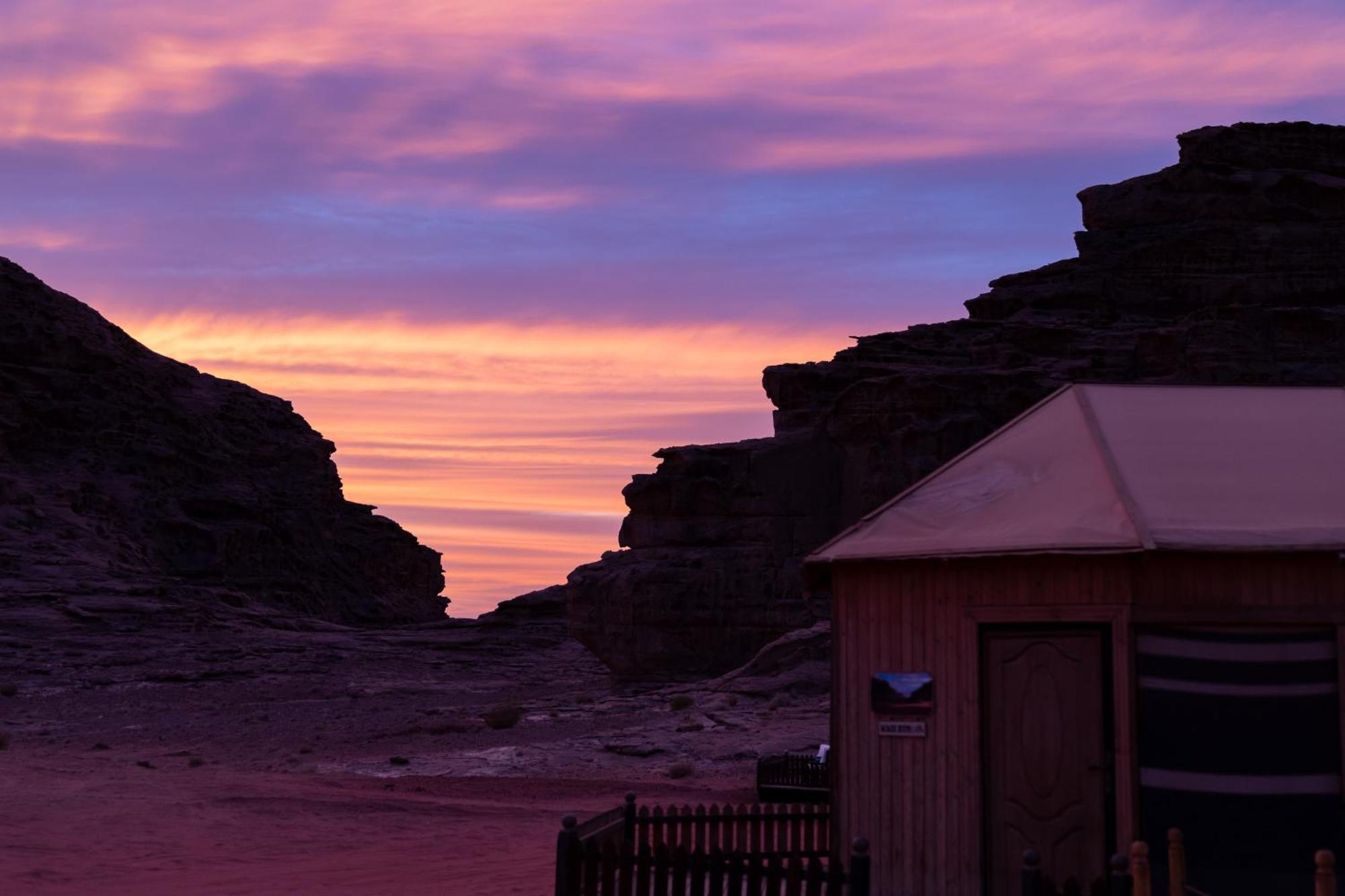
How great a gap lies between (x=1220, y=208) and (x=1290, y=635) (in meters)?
51.9

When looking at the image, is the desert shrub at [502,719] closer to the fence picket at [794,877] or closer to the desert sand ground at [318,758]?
the desert sand ground at [318,758]

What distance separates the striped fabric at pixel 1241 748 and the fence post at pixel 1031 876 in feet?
7.14

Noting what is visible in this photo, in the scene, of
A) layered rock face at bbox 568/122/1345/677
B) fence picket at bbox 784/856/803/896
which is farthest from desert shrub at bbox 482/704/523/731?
fence picket at bbox 784/856/803/896

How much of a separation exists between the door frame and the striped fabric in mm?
215

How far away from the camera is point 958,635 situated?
1215 cm

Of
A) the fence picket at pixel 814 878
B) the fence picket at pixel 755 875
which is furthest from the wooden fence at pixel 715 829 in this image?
the fence picket at pixel 814 878

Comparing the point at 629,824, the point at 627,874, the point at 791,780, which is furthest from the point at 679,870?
the point at 791,780

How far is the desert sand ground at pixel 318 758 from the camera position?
18.2 metres

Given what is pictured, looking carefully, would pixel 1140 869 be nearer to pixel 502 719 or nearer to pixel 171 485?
pixel 502 719

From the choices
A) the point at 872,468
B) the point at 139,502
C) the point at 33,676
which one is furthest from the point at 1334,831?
the point at 139,502

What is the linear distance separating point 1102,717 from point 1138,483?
2.05 metres

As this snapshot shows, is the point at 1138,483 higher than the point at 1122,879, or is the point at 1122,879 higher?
the point at 1138,483

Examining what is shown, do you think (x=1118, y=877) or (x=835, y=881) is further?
(x=835, y=881)

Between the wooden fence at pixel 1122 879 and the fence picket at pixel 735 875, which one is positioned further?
the fence picket at pixel 735 875
